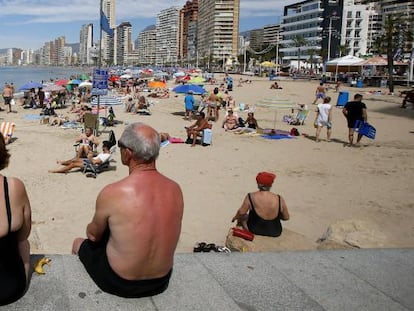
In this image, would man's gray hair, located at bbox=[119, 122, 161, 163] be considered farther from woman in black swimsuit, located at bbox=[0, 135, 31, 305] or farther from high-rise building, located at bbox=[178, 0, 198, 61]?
high-rise building, located at bbox=[178, 0, 198, 61]

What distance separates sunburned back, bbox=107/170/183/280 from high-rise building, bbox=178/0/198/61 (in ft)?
569

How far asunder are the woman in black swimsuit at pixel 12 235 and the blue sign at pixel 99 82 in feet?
33.4

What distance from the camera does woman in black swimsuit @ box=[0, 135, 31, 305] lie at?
82.1 inches

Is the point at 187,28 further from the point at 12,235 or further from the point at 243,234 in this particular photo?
the point at 12,235

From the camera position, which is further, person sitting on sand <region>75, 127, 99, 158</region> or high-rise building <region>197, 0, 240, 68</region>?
high-rise building <region>197, 0, 240, 68</region>

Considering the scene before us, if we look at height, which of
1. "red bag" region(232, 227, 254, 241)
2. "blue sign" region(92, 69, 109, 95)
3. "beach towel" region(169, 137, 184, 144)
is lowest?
"beach towel" region(169, 137, 184, 144)

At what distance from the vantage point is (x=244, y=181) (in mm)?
8039

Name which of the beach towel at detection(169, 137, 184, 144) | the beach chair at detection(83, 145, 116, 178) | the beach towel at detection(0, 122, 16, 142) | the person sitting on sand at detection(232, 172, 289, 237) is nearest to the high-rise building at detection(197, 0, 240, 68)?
the beach towel at detection(169, 137, 184, 144)

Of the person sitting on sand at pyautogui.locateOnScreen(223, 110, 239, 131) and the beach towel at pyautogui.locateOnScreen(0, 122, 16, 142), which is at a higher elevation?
the person sitting on sand at pyautogui.locateOnScreen(223, 110, 239, 131)

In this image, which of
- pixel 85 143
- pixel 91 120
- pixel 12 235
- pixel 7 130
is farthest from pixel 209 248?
pixel 7 130

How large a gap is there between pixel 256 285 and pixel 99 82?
10.3m

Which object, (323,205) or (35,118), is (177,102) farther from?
(323,205)

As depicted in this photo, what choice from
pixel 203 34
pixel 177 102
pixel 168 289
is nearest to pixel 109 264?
pixel 168 289

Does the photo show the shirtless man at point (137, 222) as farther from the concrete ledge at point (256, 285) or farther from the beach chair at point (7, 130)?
the beach chair at point (7, 130)
